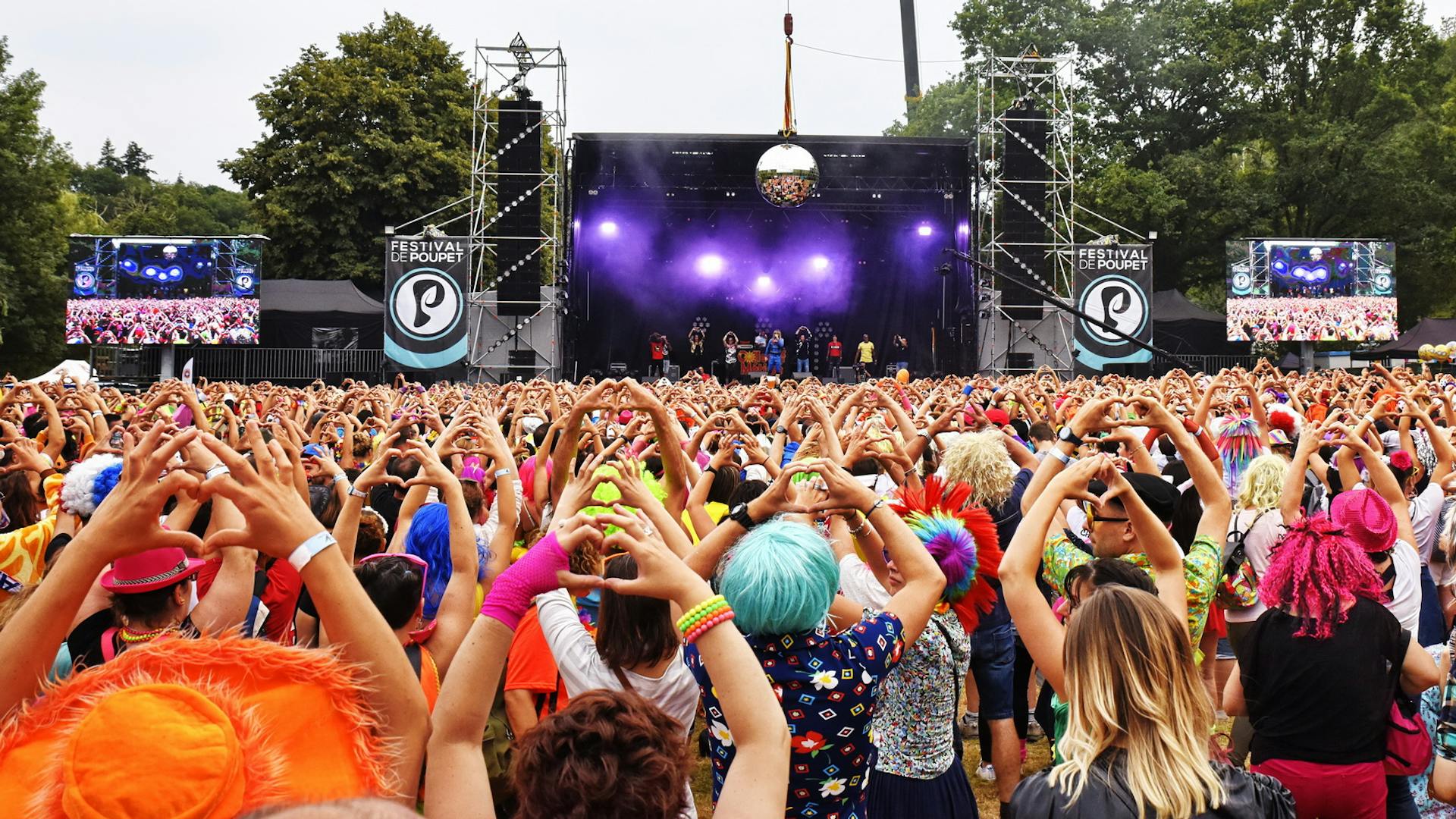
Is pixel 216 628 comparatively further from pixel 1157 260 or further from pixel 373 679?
pixel 1157 260

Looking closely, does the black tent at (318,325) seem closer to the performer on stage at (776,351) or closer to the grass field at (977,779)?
the performer on stage at (776,351)

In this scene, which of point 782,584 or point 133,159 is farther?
point 133,159

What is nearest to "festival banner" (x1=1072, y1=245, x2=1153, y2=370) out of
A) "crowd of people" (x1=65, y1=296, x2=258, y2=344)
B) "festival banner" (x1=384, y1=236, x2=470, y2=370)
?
"festival banner" (x1=384, y1=236, x2=470, y2=370)

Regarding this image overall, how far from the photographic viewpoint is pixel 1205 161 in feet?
98.3

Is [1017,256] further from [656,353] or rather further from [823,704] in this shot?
[823,704]

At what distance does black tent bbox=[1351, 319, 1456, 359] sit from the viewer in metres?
24.0

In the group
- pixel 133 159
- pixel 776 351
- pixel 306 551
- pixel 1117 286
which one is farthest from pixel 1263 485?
pixel 133 159

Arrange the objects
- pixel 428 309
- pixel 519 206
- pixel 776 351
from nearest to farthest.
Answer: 1. pixel 428 309
2. pixel 519 206
3. pixel 776 351

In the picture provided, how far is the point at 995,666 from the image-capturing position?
13.0 feet

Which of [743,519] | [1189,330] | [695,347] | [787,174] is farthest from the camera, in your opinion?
[1189,330]

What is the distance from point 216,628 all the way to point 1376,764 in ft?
9.38

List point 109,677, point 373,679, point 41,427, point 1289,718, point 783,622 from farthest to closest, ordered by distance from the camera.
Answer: point 41,427, point 1289,718, point 783,622, point 373,679, point 109,677

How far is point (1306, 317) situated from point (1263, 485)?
18.6m

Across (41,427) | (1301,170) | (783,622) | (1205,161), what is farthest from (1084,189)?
(783,622)
